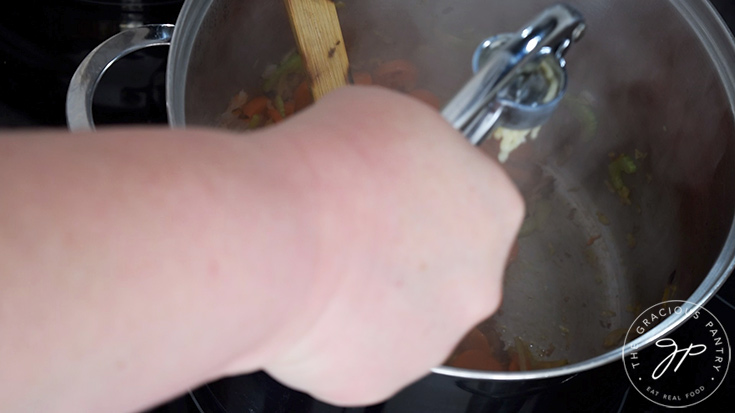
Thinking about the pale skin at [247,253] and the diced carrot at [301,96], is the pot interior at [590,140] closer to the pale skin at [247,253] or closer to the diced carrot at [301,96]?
the diced carrot at [301,96]

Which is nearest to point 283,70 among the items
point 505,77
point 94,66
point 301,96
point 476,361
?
point 301,96

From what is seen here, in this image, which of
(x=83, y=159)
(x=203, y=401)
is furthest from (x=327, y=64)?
(x=83, y=159)

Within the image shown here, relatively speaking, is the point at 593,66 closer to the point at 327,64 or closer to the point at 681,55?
the point at 681,55

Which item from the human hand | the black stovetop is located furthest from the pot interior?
the human hand

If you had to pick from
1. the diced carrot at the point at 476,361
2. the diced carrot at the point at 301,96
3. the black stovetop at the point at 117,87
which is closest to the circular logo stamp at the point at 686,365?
the black stovetop at the point at 117,87

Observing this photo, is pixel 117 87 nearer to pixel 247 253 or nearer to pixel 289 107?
pixel 289 107
